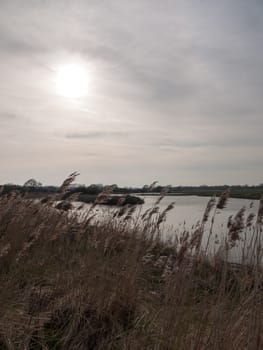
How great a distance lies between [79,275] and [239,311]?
1678 millimetres

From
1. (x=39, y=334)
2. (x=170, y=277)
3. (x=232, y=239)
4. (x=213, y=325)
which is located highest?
(x=232, y=239)

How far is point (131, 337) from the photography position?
2.78m

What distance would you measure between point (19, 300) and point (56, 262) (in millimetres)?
1182

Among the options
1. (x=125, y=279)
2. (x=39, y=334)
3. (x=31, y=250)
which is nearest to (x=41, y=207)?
(x=31, y=250)

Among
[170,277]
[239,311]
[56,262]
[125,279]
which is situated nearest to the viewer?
[239,311]

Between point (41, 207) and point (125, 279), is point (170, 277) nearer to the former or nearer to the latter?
point (125, 279)

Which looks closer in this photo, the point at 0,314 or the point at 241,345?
the point at 241,345

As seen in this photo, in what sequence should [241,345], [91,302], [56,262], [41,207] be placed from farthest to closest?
[41,207]
[56,262]
[91,302]
[241,345]

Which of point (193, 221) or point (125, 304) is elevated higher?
point (125, 304)

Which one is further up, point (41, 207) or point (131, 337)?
point (41, 207)

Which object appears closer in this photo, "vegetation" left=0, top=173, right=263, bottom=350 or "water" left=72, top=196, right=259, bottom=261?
"vegetation" left=0, top=173, right=263, bottom=350

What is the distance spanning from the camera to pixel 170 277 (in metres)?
2.92

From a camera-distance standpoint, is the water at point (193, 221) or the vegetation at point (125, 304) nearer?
the vegetation at point (125, 304)

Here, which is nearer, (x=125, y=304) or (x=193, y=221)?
(x=125, y=304)
